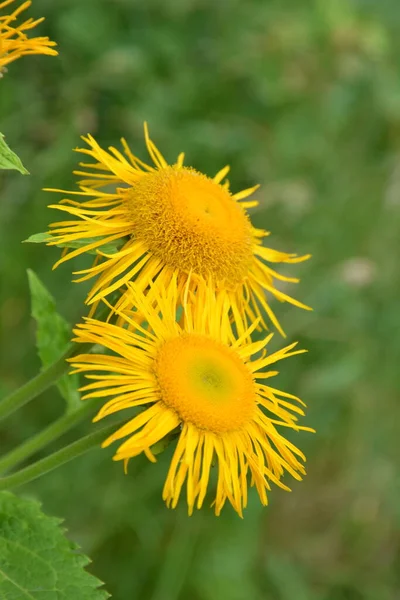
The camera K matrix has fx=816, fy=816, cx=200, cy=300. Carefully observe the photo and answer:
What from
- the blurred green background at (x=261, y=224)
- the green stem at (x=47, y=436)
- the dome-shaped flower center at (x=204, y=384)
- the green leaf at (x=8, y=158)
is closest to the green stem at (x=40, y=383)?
the green stem at (x=47, y=436)

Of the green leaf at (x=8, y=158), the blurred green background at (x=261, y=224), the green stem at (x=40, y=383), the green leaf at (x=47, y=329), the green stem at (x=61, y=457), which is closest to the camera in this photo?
the green leaf at (x=8, y=158)

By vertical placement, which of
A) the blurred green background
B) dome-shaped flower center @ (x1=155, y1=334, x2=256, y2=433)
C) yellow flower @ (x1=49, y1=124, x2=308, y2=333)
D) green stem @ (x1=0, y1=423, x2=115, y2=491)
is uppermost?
Answer: the blurred green background

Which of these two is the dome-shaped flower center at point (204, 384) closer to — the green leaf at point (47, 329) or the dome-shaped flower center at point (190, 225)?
the dome-shaped flower center at point (190, 225)

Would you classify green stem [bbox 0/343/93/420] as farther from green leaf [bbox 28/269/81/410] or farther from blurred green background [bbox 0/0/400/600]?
blurred green background [bbox 0/0/400/600]

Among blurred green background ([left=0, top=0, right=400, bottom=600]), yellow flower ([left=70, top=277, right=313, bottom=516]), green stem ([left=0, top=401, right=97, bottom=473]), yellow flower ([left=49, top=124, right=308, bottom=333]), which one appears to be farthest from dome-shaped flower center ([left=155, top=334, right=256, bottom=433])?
blurred green background ([left=0, top=0, right=400, bottom=600])

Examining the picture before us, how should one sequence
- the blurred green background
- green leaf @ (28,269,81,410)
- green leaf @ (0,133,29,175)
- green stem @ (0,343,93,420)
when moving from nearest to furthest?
green leaf @ (0,133,29,175) < green stem @ (0,343,93,420) < green leaf @ (28,269,81,410) < the blurred green background

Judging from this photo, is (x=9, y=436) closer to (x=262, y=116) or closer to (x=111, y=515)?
(x=111, y=515)

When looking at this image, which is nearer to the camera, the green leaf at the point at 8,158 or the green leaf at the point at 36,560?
the green leaf at the point at 8,158

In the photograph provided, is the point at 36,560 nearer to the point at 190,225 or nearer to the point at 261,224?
the point at 190,225
